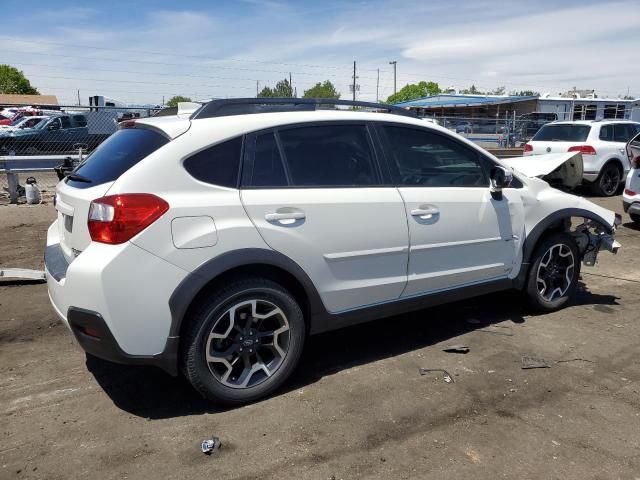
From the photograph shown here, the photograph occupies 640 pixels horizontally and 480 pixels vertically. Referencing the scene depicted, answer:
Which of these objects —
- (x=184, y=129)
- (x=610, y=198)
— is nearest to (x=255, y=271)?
(x=184, y=129)

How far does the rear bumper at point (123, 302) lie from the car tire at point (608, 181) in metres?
11.8

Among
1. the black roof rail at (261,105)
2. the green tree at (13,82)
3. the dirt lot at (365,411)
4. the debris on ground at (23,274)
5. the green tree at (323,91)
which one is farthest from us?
the green tree at (13,82)

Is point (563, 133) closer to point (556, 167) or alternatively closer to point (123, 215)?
point (556, 167)

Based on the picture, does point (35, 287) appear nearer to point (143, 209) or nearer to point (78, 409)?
point (78, 409)

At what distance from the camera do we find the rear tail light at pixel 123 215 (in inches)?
112

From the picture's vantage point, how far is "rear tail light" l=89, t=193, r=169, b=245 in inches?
112

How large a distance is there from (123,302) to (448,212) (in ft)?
7.49

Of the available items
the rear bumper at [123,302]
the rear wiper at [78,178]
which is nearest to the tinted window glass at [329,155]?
the rear bumper at [123,302]

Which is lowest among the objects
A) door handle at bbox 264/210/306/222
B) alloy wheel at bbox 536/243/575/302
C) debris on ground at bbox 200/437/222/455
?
debris on ground at bbox 200/437/222/455

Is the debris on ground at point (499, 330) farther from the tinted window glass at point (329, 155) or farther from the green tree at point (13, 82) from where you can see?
the green tree at point (13, 82)

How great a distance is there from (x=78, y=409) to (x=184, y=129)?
69.5 inches

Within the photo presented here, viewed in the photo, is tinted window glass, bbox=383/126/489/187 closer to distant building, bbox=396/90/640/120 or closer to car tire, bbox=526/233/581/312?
car tire, bbox=526/233/581/312

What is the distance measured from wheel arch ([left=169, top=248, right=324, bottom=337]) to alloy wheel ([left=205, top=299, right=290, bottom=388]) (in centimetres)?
17

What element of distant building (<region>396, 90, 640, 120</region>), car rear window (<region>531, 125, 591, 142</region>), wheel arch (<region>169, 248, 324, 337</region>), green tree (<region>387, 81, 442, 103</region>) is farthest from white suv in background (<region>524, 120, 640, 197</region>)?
green tree (<region>387, 81, 442, 103</region>)
